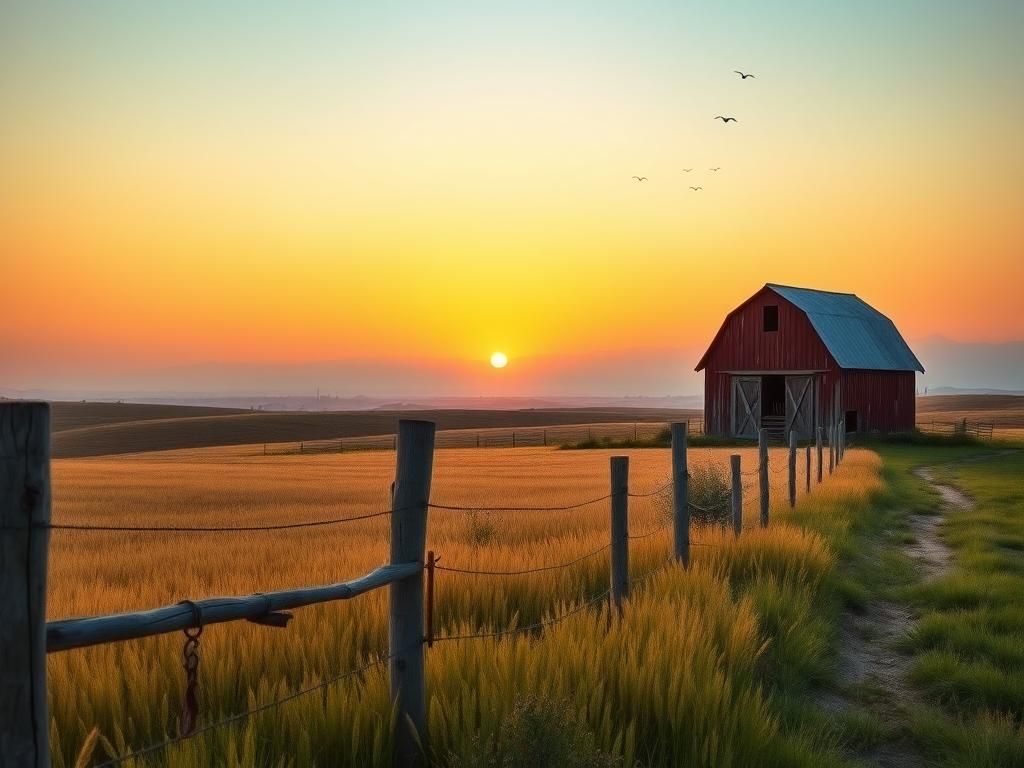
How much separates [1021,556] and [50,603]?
1160 centimetres

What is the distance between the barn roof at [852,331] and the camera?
1748 inches

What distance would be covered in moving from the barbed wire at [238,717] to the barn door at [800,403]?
41.1 m

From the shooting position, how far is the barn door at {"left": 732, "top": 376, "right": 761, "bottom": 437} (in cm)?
4538

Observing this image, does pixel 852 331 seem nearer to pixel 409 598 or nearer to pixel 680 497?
pixel 680 497

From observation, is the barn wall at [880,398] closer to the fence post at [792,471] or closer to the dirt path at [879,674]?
the fence post at [792,471]

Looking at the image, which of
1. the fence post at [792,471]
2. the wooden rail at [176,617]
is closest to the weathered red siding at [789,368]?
the fence post at [792,471]

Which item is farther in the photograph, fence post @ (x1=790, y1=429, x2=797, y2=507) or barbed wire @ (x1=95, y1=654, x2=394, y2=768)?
fence post @ (x1=790, y1=429, x2=797, y2=507)

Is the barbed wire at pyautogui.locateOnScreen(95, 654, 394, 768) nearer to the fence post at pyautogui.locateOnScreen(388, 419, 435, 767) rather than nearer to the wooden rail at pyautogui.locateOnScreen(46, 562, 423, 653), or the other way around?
the fence post at pyautogui.locateOnScreen(388, 419, 435, 767)

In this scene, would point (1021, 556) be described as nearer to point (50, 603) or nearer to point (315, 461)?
point (50, 603)

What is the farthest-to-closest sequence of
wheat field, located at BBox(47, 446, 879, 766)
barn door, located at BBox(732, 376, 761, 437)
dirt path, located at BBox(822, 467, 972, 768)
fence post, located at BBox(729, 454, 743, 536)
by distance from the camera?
1. barn door, located at BBox(732, 376, 761, 437)
2. fence post, located at BBox(729, 454, 743, 536)
3. dirt path, located at BBox(822, 467, 972, 768)
4. wheat field, located at BBox(47, 446, 879, 766)

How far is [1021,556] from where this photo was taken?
12.4m

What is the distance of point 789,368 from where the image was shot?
4450cm

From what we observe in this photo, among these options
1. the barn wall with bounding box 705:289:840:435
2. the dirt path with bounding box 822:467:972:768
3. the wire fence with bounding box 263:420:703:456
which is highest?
the barn wall with bounding box 705:289:840:435

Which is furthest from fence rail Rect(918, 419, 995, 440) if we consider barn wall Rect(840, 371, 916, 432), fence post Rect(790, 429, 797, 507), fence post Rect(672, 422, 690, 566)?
fence post Rect(672, 422, 690, 566)
